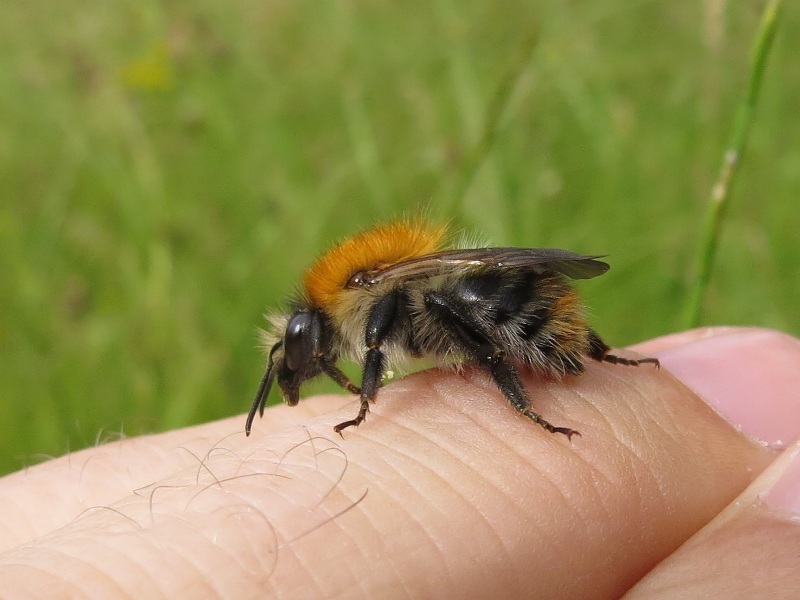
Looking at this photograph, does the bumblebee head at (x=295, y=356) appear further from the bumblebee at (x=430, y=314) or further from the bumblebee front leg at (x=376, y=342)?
the bumblebee front leg at (x=376, y=342)

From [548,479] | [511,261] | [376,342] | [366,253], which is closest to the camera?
[548,479]

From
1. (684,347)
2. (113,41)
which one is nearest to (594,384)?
(684,347)

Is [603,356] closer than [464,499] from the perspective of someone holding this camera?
No

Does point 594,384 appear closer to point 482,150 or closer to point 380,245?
point 380,245

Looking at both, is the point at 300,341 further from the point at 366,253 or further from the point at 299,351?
the point at 366,253

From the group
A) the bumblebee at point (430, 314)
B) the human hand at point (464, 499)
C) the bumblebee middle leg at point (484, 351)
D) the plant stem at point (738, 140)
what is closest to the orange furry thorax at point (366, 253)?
the bumblebee at point (430, 314)

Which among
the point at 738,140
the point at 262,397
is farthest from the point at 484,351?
the point at 738,140

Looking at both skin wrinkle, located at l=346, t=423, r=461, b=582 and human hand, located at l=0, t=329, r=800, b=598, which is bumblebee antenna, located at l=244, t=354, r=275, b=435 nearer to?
human hand, located at l=0, t=329, r=800, b=598
